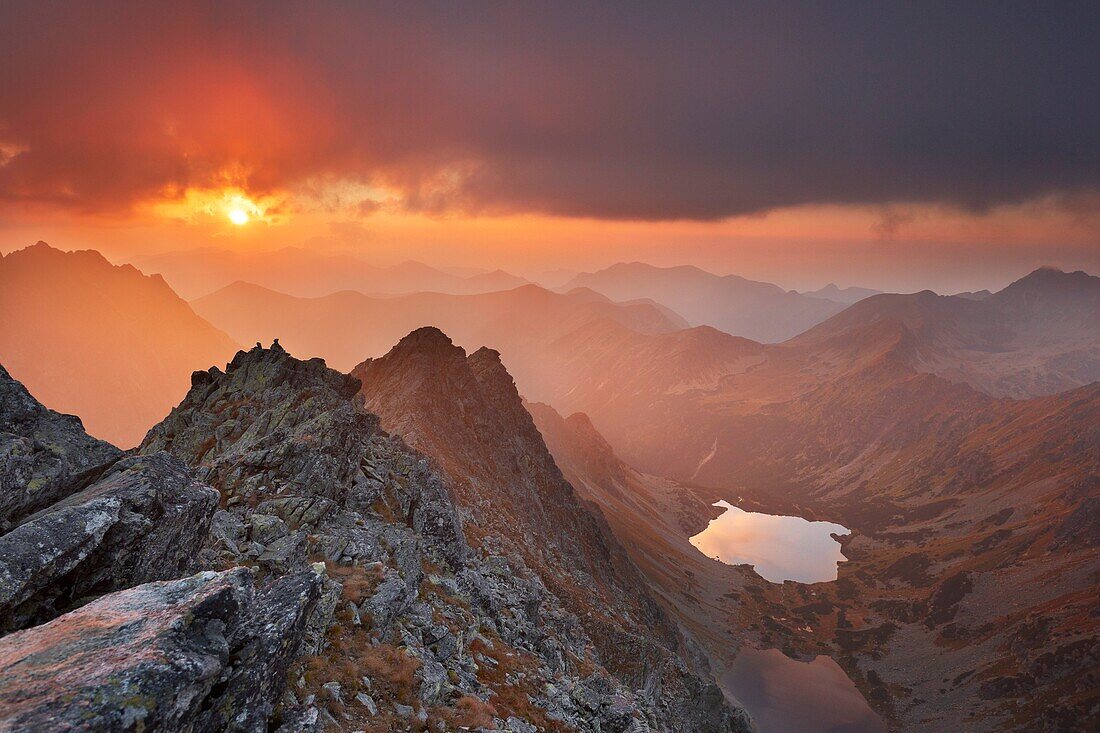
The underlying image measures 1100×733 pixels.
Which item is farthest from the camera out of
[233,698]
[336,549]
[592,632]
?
[592,632]

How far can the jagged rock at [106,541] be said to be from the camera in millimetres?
16266

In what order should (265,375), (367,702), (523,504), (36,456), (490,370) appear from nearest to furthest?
(367,702) < (36,456) < (265,375) < (523,504) < (490,370)

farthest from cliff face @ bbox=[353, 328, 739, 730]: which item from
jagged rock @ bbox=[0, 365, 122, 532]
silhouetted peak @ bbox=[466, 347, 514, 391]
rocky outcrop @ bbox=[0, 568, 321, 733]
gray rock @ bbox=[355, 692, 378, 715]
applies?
rocky outcrop @ bbox=[0, 568, 321, 733]

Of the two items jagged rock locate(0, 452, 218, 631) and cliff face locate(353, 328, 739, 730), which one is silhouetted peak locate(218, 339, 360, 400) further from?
jagged rock locate(0, 452, 218, 631)

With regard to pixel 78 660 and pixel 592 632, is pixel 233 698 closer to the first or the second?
pixel 78 660

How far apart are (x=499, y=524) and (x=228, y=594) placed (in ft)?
189

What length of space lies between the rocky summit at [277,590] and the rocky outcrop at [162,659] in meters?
0.05

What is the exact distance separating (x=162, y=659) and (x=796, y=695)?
575 feet

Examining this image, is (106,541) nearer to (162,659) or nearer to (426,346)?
(162,659)

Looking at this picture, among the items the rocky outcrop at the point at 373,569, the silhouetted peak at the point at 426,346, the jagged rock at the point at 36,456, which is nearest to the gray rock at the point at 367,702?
the rocky outcrop at the point at 373,569

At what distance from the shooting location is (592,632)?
62469mm

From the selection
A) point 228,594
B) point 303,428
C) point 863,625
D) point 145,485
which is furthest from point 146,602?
point 863,625

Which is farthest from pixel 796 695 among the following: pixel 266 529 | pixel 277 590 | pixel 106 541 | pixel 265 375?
pixel 106 541

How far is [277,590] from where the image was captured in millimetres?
18078
